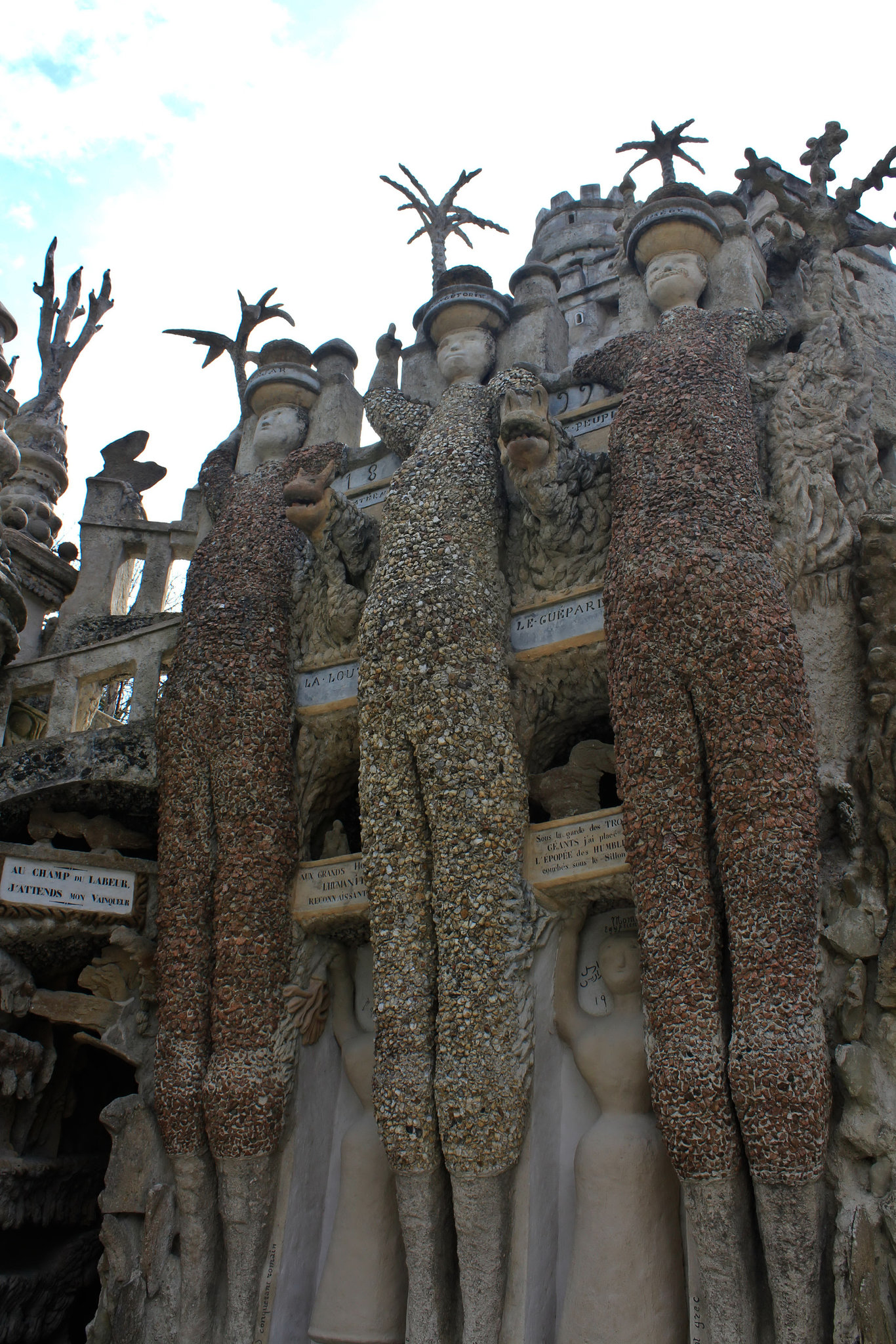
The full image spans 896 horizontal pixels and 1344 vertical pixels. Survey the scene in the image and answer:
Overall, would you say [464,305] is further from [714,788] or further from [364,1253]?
[364,1253]

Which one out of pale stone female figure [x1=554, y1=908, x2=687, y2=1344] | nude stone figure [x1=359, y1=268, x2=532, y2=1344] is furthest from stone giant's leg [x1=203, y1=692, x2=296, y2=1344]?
pale stone female figure [x1=554, y1=908, x2=687, y2=1344]

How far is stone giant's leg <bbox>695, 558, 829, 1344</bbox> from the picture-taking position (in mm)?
4809

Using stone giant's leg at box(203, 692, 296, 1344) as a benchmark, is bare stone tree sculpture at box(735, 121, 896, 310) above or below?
above

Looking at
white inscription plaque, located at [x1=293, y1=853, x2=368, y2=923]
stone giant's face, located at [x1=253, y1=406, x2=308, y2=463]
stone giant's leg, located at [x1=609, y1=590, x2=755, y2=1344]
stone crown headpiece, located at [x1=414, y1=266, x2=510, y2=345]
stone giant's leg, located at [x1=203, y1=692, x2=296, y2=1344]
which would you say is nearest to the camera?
stone giant's leg, located at [x1=609, y1=590, x2=755, y2=1344]

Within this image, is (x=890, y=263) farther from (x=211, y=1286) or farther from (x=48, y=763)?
(x=211, y=1286)

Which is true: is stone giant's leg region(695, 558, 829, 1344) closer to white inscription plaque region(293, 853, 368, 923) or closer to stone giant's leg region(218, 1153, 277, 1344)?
white inscription plaque region(293, 853, 368, 923)

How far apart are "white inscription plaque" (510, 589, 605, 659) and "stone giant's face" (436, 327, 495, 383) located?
221 cm

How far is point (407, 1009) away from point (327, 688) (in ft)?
8.04

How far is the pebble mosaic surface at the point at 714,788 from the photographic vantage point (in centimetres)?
497

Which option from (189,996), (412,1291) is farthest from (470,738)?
(412,1291)

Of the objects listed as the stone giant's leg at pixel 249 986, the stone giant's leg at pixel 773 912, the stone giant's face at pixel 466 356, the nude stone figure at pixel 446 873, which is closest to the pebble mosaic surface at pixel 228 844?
the stone giant's leg at pixel 249 986

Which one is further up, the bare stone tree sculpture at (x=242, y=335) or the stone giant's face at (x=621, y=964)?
the bare stone tree sculpture at (x=242, y=335)

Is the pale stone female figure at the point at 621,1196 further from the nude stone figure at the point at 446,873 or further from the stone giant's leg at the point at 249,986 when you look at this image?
the stone giant's leg at the point at 249,986

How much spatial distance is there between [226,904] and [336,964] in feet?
2.91
